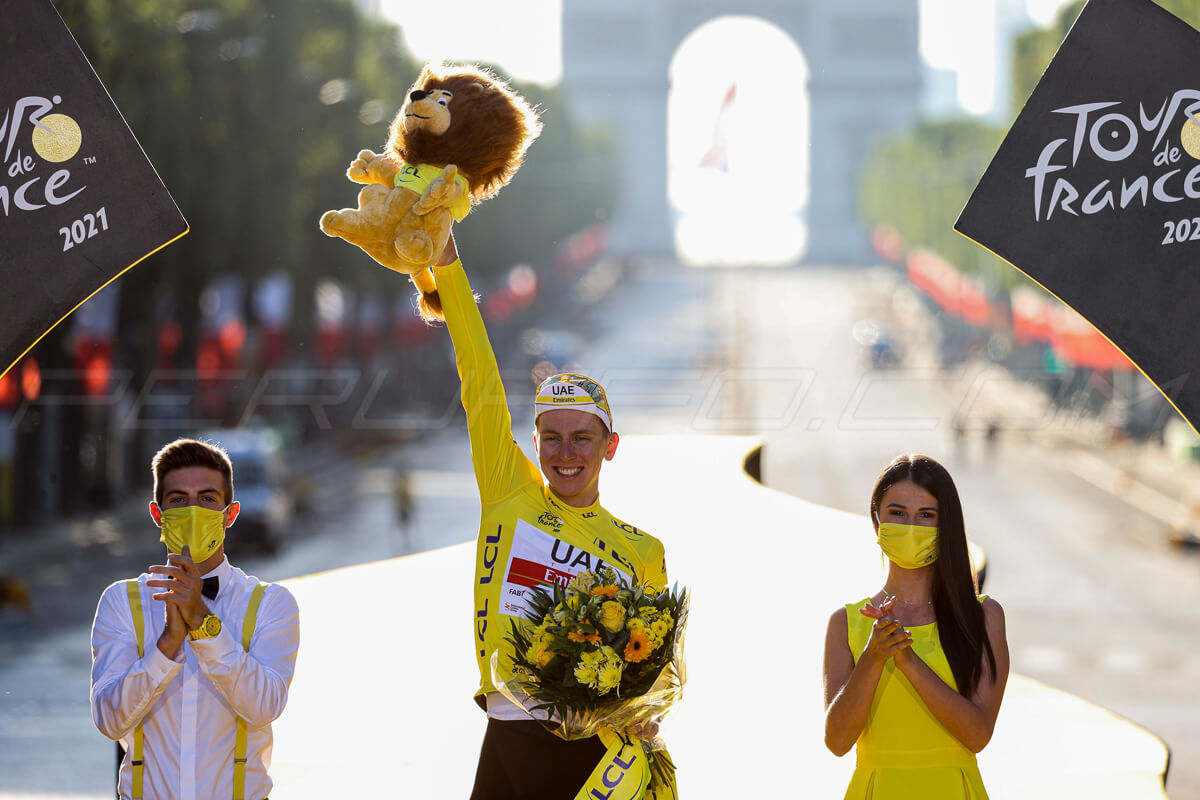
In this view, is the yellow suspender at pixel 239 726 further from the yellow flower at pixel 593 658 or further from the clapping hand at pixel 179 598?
the yellow flower at pixel 593 658

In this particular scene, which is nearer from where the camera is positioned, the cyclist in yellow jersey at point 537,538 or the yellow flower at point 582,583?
the yellow flower at point 582,583

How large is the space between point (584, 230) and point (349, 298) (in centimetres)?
2519

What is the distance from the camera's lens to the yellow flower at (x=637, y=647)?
3.82 meters

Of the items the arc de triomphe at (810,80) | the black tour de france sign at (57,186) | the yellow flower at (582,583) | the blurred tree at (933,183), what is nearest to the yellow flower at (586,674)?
the yellow flower at (582,583)

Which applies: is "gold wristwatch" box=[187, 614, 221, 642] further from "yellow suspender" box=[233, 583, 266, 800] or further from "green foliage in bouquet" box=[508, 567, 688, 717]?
"green foliage in bouquet" box=[508, 567, 688, 717]

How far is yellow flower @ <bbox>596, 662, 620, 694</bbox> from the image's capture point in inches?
149

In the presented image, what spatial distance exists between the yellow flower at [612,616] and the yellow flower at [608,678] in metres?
0.10

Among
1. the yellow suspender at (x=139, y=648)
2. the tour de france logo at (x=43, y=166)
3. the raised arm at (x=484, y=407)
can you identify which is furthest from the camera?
the tour de france logo at (x=43, y=166)

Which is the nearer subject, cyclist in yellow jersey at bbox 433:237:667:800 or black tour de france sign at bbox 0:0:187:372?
cyclist in yellow jersey at bbox 433:237:667:800

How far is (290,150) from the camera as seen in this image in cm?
3200

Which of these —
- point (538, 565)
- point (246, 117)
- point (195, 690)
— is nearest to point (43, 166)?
point (195, 690)

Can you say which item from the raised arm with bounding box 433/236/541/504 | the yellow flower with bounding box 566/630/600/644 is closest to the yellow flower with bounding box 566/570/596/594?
the yellow flower with bounding box 566/630/600/644

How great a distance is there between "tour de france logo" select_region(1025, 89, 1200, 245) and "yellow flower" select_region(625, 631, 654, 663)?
76.1 inches

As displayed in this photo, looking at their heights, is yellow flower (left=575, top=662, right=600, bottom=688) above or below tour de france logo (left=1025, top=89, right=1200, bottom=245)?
below
